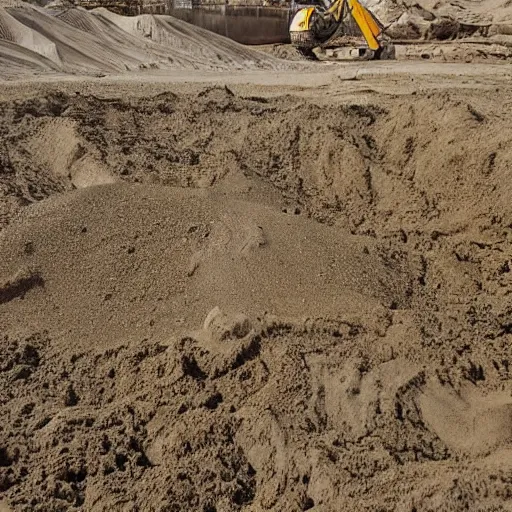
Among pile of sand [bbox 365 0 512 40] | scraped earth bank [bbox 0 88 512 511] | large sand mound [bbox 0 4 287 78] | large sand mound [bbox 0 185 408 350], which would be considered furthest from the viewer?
pile of sand [bbox 365 0 512 40]

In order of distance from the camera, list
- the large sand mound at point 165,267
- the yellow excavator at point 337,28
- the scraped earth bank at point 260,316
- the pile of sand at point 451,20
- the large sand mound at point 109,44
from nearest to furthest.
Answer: the scraped earth bank at point 260,316
the large sand mound at point 165,267
the large sand mound at point 109,44
the yellow excavator at point 337,28
the pile of sand at point 451,20

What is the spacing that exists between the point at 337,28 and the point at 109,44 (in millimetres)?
4550

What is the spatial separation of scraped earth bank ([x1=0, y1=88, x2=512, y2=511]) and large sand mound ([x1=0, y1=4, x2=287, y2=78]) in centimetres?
482

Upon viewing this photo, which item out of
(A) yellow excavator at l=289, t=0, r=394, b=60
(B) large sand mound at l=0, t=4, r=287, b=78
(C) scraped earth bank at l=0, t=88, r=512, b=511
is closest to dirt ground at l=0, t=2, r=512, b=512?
(C) scraped earth bank at l=0, t=88, r=512, b=511

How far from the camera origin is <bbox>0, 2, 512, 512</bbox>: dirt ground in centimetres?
292

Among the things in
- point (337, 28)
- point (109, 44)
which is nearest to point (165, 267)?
point (109, 44)

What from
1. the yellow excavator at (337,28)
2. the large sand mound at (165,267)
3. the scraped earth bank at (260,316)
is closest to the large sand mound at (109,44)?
the yellow excavator at (337,28)

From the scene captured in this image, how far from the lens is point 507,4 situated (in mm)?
13984

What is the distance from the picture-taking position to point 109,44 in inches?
478

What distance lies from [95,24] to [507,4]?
8.54 m

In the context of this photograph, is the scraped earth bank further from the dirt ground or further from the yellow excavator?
the yellow excavator

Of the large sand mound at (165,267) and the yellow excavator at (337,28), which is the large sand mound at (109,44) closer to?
the yellow excavator at (337,28)

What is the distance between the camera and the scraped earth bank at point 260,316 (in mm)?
2914

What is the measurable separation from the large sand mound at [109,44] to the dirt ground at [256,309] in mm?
4381
